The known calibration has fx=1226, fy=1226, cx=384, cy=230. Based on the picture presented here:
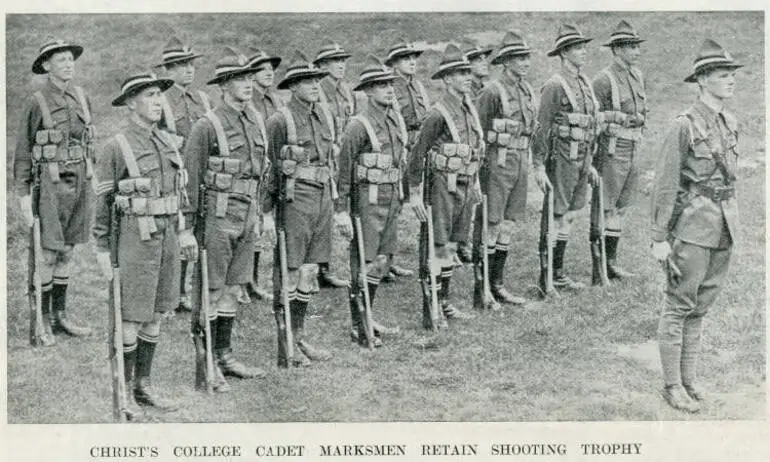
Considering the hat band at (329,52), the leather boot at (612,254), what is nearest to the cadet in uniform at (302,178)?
the hat band at (329,52)

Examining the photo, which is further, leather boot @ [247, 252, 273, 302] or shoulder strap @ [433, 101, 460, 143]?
leather boot @ [247, 252, 273, 302]

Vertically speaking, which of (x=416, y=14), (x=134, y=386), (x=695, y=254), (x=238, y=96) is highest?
(x=416, y=14)

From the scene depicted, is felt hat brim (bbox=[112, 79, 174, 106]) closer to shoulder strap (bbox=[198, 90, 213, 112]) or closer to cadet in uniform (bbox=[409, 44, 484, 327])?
shoulder strap (bbox=[198, 90, 213, 112])

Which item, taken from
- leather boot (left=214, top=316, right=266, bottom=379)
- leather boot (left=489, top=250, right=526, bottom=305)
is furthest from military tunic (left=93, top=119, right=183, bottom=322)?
leather boot (left=489, top=250, right=526, bottom=305)

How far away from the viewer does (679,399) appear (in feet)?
28.9

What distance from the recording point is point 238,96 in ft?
27.9

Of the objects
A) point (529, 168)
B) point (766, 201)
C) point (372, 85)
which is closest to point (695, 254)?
point (766, 201)

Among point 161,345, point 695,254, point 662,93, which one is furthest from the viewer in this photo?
point 662,93

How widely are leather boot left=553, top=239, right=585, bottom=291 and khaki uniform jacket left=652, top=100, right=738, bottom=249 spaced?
5.39 feet

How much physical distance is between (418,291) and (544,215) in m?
1.19

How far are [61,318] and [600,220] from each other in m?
4.29

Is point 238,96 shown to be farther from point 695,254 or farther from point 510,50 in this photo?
point 695,254

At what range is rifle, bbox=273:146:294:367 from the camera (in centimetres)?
882

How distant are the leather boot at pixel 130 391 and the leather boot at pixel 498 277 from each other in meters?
2.99
